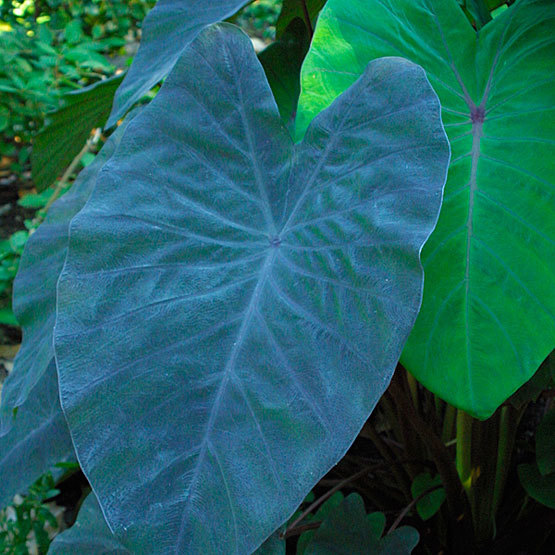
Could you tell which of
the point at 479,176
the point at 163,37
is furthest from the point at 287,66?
the point at 479,176

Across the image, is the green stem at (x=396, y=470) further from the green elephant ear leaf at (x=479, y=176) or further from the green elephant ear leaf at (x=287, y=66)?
the green elephant ear leaf at (x=287, y=66)

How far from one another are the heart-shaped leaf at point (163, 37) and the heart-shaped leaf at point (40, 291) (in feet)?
0.20

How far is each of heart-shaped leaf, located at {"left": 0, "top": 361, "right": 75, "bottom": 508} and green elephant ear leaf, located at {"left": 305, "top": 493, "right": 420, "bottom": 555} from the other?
413 millimetres

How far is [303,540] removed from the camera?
92cm

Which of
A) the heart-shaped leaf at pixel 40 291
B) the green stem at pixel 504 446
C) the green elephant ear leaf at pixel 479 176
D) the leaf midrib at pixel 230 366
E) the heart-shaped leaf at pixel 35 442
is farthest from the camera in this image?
the green stem at pixel 504 446

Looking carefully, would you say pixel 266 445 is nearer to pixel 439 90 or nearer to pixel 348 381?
pixel 348 381

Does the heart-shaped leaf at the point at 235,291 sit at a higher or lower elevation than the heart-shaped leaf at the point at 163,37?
lower

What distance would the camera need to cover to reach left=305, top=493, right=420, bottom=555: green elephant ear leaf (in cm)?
80

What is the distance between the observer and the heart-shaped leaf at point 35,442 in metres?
0.92

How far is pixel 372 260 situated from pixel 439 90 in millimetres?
299

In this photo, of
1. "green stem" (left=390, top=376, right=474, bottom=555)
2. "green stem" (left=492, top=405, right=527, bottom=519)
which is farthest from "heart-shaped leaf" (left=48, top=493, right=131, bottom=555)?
"green stem" (left=492, top=405, right=527, bottom=519)

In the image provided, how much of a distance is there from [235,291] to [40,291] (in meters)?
0.41

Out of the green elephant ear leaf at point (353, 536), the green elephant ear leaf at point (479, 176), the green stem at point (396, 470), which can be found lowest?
the green stem at point (396, 470)

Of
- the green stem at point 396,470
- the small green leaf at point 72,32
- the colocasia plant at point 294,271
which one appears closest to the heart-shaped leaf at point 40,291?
the colocasia plant at point 294,271
